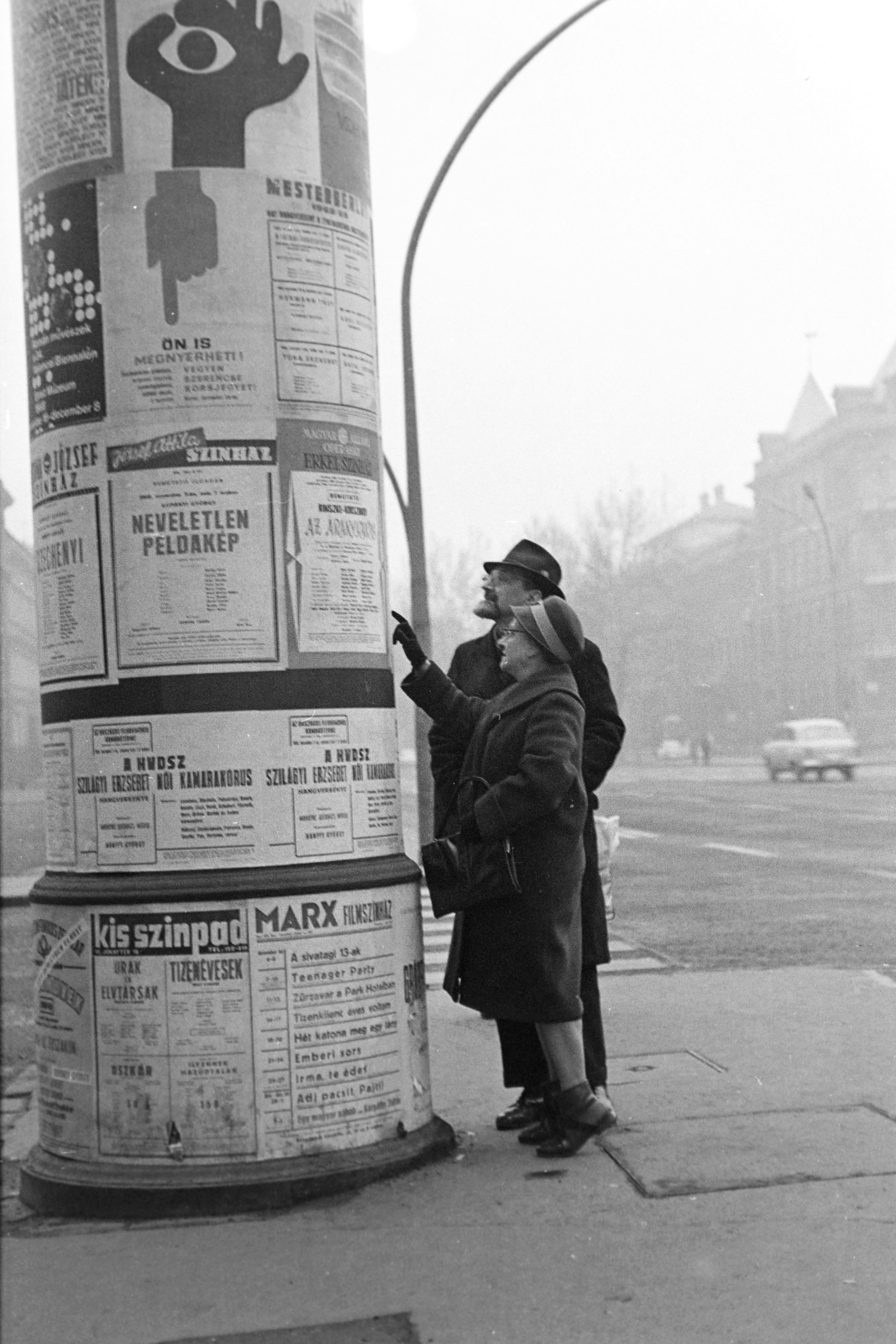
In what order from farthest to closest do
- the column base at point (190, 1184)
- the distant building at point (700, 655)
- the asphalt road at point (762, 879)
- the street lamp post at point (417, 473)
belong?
the distant building at point (700, 655) < the street lamp post at point (417, 473) < the asphalt road at point (762, 879) < the column base at point (190, 1184)

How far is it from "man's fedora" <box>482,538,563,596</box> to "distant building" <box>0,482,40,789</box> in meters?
1.41

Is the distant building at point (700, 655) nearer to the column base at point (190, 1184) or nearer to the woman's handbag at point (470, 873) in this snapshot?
the woman's handbag at point (470, 873)

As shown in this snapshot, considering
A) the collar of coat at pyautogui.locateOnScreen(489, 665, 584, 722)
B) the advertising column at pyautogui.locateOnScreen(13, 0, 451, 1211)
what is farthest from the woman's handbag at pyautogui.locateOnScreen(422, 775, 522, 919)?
the collar of coat at pyautogui.locateOnScreen(489, 665, 584, 722)

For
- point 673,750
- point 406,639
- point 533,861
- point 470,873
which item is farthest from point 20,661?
point 673,750

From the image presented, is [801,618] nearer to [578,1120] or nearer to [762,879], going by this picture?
[762,879]

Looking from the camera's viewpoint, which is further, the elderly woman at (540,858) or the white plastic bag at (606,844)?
the white plastic bag at (606,844)

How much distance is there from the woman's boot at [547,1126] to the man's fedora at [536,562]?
152 centimetres

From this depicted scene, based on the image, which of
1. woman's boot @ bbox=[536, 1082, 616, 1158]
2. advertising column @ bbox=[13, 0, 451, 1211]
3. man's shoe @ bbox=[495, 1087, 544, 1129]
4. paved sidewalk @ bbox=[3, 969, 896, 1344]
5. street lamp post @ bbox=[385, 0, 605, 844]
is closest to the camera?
paved sidewalk @ bbox=[3, 969, 896, 1344]

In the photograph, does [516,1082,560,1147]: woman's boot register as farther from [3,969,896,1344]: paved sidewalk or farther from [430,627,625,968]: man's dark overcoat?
[430,627,625,968]: man's dark overcoat

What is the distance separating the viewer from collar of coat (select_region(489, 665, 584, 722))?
4742 millimetres

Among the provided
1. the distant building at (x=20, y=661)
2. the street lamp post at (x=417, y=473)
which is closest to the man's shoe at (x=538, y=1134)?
the distant building at (x=20, y=661)

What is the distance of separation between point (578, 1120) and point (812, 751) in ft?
143

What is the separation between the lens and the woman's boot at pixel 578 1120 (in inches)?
179

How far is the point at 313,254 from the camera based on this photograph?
4488mm
